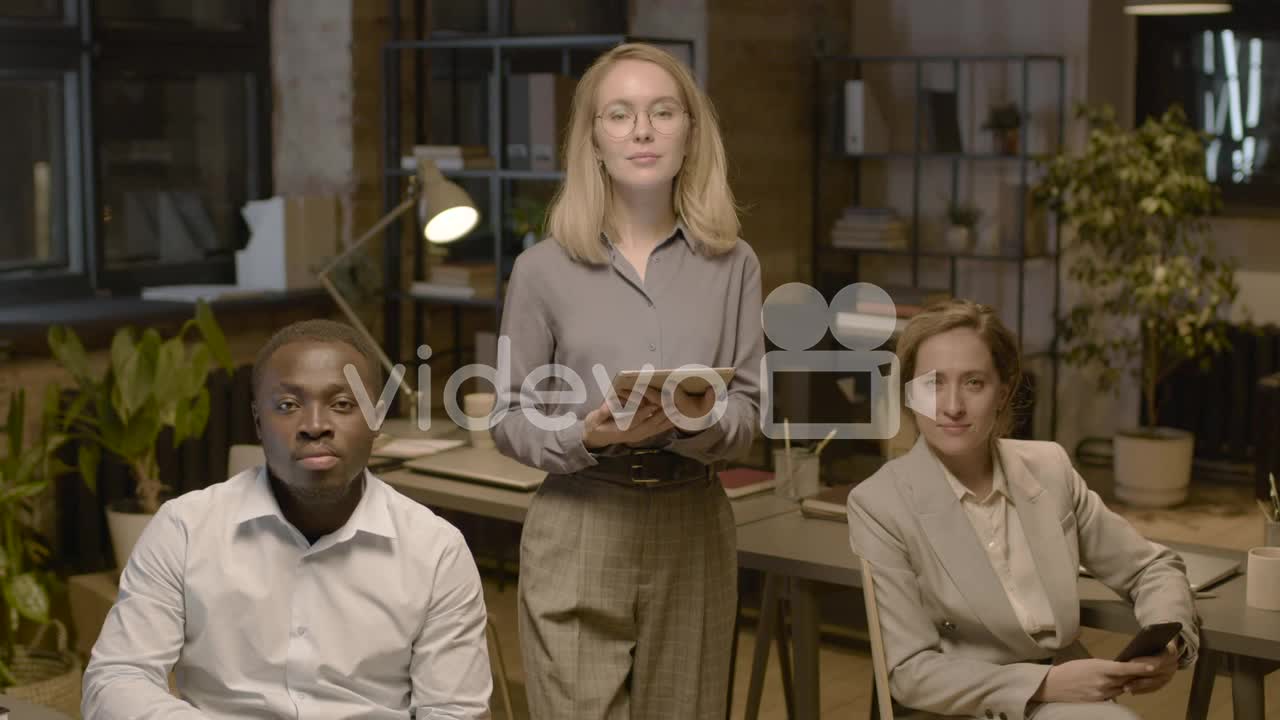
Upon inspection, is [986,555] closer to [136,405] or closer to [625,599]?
[625,599]

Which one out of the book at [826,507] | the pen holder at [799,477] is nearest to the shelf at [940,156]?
the pen holder at [799,477]

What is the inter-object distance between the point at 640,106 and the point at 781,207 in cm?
489

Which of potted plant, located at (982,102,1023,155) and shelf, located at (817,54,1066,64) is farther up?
shelf, located at (817,54,1066,64)

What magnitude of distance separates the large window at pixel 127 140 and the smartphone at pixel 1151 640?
13.3ft

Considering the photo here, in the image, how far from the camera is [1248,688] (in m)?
2.48

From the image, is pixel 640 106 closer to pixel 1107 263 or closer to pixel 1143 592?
pixel 1143 592

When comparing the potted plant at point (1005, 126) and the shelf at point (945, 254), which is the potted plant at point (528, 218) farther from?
the potted plant at point (1005, 126)

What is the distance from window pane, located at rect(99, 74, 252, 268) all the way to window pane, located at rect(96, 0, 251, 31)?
0.62ft

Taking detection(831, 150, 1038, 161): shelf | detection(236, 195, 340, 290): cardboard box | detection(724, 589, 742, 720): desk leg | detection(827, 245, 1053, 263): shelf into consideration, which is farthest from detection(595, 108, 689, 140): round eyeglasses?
detection(827, 245, 1053, 263): shelf

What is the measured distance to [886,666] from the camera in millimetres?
2500

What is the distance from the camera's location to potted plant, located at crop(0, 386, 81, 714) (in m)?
3.96

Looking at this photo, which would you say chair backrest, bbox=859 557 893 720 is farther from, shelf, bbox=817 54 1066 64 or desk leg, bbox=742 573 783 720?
shelf, bbox=817 54 1066 64

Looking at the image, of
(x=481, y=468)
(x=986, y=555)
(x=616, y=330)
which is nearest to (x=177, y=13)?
(x=481, y=468)

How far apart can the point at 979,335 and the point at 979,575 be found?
0.37 metres
